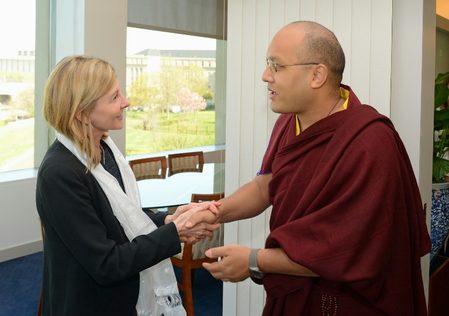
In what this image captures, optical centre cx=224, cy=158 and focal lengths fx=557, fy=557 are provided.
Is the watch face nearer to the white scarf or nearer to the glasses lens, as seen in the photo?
the white scarf

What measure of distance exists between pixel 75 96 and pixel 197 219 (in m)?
0.59

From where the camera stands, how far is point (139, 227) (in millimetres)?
1769

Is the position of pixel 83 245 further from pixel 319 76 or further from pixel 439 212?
pixel 439 212

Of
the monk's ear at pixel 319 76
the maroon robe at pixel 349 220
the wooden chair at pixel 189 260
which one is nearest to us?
the maroon robe at pixel 349 220

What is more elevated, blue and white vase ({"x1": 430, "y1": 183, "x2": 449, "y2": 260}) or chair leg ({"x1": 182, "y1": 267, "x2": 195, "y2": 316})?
blue and white vase ({"x1": 430, "y1": 183, "x2": 449, "y2": 260})

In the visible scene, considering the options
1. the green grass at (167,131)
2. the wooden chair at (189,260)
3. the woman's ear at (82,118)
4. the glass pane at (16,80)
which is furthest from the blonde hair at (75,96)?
the green grass at (167,131)

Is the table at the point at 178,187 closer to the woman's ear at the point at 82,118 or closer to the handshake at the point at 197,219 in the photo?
the handshake at the point at 197,219

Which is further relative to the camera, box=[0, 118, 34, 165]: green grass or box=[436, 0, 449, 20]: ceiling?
box=[436, 0, 449, 20]: ceiling

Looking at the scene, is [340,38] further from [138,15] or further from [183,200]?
[138,15]

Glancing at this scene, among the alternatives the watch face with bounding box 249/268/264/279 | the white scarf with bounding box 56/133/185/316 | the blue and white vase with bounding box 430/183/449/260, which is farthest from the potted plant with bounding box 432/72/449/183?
the watch face with bounding box 249/268/264/279

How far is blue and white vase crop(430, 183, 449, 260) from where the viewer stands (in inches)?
116

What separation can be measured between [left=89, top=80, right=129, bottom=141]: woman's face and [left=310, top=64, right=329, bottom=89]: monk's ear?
0.60 meters

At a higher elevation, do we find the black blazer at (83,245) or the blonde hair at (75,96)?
the blonde hair at (75,96)

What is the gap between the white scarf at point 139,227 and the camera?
66.5 inches
